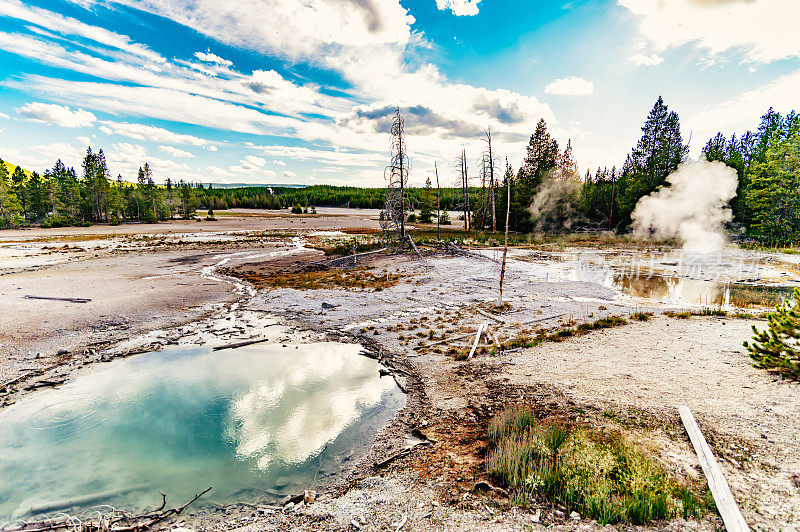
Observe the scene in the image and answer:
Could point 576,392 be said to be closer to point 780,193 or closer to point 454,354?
point 454,354

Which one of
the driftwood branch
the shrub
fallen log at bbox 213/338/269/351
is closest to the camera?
the driftwood branch

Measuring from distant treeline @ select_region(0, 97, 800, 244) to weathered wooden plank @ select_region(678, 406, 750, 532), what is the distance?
637 inches

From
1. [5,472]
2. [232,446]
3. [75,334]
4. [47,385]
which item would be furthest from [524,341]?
[75,334]

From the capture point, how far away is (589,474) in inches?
230

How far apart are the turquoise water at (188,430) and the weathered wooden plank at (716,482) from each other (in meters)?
6.22

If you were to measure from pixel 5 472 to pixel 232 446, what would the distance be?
4.33 m

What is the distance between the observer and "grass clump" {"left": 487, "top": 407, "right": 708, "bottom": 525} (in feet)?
16.8

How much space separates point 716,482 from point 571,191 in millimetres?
54468

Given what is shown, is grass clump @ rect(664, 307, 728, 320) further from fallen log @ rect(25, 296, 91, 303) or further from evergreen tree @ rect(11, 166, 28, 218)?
evergreen tree @ rect(11, 166, 28, 218)

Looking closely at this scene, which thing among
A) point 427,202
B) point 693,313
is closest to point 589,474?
point 693,313

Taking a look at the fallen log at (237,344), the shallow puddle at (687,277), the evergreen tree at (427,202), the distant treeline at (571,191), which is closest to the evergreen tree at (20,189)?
the distant treeline at (571,191)

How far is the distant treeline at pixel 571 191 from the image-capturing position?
38531 mm

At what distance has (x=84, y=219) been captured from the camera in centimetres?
7706

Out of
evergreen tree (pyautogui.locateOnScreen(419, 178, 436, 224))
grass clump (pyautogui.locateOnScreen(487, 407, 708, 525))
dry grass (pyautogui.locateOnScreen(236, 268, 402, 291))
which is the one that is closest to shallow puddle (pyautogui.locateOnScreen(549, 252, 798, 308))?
dry grass (pyautogui.locateOnScreen(236, 268, 402, 291))
